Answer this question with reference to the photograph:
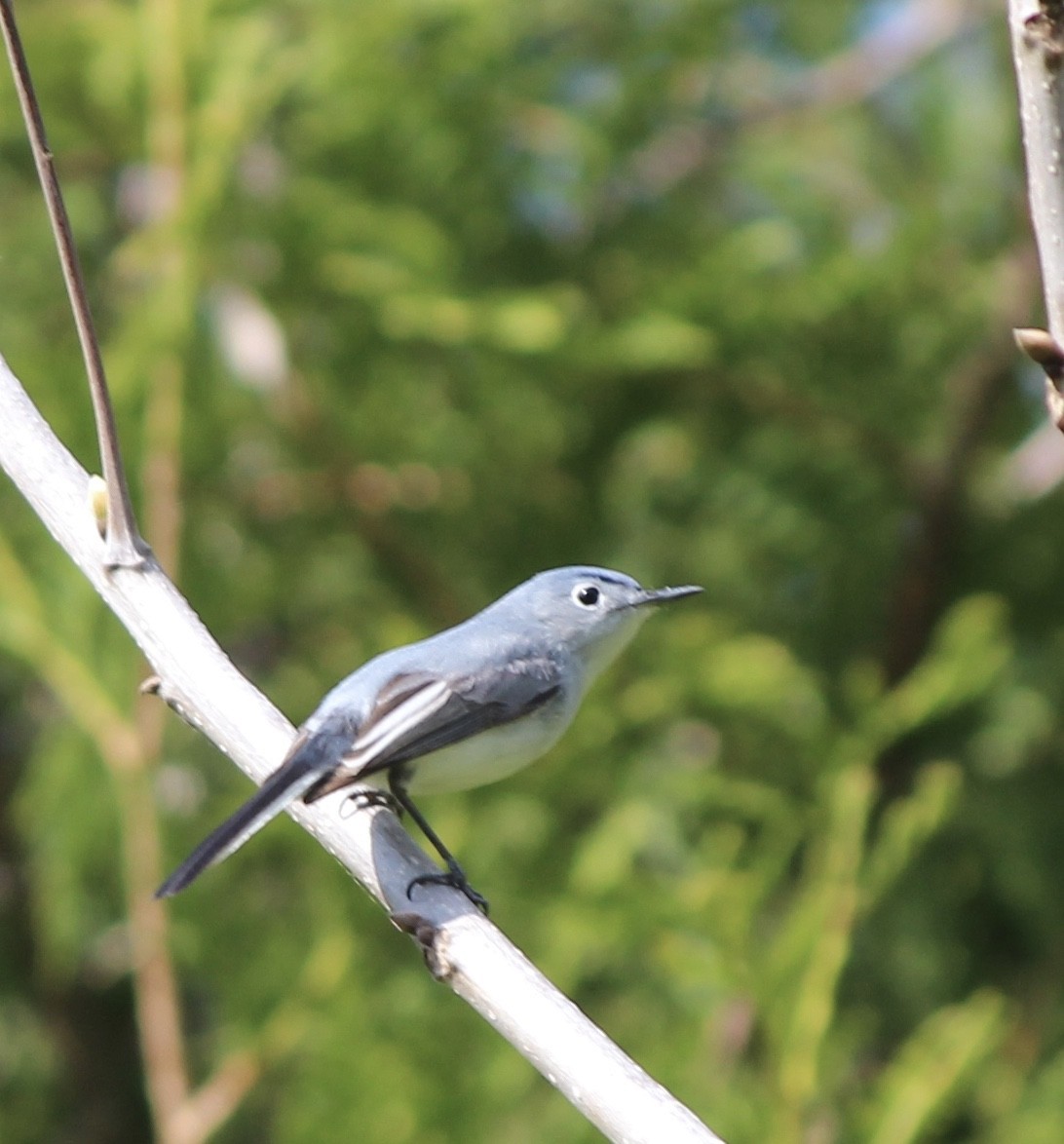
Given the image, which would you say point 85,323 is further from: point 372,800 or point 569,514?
point 569,514

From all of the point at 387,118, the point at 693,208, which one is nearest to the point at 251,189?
the point at 387,118

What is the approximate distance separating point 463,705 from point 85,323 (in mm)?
673

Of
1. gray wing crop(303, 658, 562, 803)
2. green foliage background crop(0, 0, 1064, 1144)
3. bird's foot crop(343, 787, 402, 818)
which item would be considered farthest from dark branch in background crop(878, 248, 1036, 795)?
bird's foot crop(343, 787, 402, 818)

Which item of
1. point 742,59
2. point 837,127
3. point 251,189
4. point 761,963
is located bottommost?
point 761,963

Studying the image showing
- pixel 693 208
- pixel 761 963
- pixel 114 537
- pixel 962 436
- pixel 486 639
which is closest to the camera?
pixel 114 537

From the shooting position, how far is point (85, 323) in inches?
56.8

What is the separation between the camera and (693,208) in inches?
149

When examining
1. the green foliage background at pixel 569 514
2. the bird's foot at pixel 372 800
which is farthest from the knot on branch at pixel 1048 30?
the green foliage background at pixel 569 514

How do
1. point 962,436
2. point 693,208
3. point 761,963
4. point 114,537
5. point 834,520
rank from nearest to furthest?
point 114,537 < point 761,963 < point 962,436 < point 834,520 < point 693,208

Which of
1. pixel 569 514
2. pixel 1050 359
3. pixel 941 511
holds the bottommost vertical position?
pixel 941 511

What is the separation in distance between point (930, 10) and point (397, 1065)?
3149 mm

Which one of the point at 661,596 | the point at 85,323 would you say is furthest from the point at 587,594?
the point at 85,323

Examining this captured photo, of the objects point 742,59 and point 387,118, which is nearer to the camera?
point 387,118

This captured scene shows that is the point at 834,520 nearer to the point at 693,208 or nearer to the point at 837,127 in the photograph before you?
the point at 693,208
